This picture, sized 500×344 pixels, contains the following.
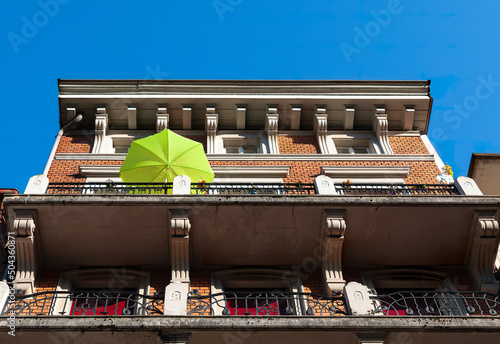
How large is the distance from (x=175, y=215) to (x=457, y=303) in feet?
18.0

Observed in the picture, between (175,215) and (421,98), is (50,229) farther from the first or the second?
(421,98)

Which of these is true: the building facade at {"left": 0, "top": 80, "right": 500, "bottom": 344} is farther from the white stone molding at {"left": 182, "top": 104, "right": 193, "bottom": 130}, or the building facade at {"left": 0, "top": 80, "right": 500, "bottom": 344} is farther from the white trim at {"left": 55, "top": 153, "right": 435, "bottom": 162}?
the white stone molding at {"left": 182, "top": 104, "right": 193, "bottom": 130}

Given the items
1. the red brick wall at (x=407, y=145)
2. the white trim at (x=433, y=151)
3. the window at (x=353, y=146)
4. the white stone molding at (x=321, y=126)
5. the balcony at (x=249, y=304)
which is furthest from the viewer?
the window at (x=353, y=146)

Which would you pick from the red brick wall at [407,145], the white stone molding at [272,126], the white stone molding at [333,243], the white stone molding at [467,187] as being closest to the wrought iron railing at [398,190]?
the white stone molding at [467,187]

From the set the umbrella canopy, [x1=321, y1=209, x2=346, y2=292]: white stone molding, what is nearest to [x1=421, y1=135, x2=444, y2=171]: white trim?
[x1=321, y1=209, x2=346, y2=292]: white stone molding

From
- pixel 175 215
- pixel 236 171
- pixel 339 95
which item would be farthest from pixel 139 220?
pixel 339 95

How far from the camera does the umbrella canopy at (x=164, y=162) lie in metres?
13.7

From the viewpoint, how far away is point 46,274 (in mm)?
12312

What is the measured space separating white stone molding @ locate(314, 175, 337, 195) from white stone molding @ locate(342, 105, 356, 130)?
5.51 m

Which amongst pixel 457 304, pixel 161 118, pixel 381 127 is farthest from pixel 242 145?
pixel 457 304

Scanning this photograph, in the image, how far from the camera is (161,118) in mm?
18031

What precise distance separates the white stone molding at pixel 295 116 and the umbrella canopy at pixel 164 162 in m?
4.89

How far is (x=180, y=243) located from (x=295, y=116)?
7.50 meters

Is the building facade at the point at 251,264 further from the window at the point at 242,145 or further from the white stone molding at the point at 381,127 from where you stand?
the white stone molding at the point at 381,127
